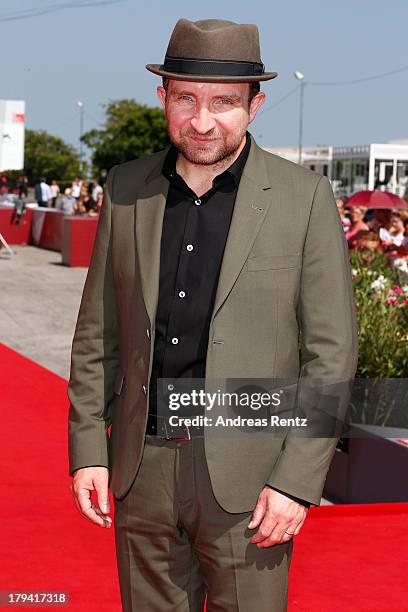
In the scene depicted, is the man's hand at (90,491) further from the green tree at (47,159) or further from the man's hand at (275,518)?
the green tree at (47,159)

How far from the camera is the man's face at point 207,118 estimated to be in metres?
2.63

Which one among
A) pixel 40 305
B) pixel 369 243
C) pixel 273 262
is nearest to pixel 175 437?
pixel 273 262

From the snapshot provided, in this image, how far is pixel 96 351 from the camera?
2.85 metres

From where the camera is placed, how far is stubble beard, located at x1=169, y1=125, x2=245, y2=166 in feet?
8.70

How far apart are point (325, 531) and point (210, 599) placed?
2.28 meters

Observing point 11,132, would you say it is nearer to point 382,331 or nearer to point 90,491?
point 382,331

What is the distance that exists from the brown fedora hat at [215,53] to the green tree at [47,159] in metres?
140

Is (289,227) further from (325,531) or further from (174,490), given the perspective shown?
(325,531)

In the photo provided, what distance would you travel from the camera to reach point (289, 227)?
8.64ft

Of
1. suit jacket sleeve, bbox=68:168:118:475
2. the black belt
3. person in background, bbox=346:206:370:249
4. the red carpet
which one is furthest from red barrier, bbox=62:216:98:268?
the black belt

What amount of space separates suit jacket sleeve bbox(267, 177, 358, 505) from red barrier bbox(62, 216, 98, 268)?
1798cm

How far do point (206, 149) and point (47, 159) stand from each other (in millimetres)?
148142

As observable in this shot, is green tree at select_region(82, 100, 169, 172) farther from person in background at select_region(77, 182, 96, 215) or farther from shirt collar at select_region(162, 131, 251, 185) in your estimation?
shirt collar at select_region(162, 131, 251, 185)

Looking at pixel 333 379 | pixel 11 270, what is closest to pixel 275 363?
pixel 333 379
